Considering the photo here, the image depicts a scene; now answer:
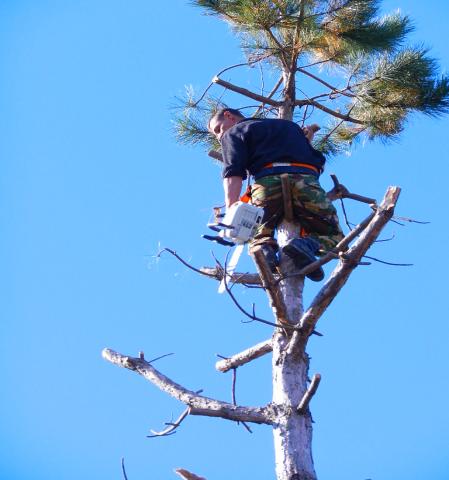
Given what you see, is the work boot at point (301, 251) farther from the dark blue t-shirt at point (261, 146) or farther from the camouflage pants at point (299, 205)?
the dark blue t-shirt at point (261, 146)

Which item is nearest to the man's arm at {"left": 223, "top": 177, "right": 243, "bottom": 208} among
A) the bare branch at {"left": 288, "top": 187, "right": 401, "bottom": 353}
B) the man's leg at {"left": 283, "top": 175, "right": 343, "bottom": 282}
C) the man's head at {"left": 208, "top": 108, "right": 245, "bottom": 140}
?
the man's leg at {"left": 283, "top": 175, "right": 343, "bottom": 282}

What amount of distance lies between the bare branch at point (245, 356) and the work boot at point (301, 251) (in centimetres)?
39

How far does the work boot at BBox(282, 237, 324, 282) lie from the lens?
387 cm

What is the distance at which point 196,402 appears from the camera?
349 centimetres

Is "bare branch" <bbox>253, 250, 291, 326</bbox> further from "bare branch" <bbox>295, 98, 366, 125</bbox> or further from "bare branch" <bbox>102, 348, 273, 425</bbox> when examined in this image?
"bare branch" <bbox>295, 98, 366, 125</bbox>

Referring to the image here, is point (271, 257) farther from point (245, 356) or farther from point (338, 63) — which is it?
point (338, 63)

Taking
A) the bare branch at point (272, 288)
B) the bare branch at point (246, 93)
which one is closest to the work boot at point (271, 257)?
the bare branch at point (272, 288)

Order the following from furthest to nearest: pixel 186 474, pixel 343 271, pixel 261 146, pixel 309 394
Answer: pixel 261 146
pixel 343 271
pixel 309 394
pixel 186 474

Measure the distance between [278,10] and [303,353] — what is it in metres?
2.52

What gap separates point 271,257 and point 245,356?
1.54ft

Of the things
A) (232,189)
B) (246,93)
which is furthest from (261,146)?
(246,93)

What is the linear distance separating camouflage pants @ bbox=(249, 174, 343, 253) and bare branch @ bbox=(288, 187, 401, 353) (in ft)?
2.29

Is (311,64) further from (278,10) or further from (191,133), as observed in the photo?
(191,133)

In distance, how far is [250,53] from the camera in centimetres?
560
